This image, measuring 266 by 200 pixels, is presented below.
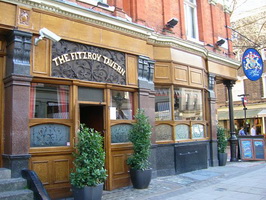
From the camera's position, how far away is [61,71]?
22.9ft

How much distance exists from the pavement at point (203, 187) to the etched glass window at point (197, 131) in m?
1.36

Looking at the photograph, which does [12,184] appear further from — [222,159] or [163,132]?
[222,159]

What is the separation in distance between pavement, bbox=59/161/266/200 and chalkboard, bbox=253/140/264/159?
9.13 feet

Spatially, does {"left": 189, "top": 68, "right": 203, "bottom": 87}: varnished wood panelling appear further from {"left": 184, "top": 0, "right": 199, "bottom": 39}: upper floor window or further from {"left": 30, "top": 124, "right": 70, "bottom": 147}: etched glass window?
{"left": 30, "top": 124, "right": 70, "bottom": 147}: etched glass window

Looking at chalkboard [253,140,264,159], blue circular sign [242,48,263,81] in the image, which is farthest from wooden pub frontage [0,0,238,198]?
chalkboard [253,140,264,159]

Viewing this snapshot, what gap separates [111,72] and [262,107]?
20.4 metres

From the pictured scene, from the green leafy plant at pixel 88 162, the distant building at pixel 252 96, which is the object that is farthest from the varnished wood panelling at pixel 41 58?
the distant building at pixel 252 96

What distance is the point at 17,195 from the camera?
5250 millimetres

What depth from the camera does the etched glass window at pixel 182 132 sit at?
9.94m

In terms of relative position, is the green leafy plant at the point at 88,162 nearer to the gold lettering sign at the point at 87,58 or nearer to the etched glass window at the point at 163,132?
the gold lettering sign at the point at 87,58

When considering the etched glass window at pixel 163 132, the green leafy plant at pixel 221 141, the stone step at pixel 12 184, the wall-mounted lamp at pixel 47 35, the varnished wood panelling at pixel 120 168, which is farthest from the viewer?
the green leafy plant at pixel 221 141

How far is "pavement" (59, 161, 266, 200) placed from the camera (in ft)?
22.5

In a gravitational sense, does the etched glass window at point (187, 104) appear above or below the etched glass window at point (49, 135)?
above

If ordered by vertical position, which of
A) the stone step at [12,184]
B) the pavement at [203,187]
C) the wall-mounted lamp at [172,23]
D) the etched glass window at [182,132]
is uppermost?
the wall-mounted lamp at [172,23]
